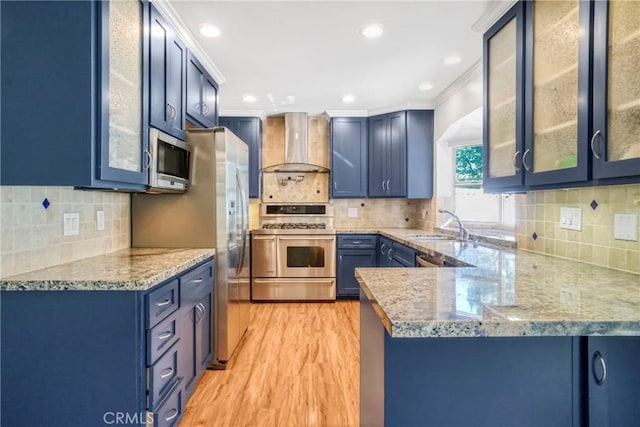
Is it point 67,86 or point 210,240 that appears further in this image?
point 210,240

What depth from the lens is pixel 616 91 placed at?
A: 116 cm

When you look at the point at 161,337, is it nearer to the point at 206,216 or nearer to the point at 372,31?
the point at 206,216

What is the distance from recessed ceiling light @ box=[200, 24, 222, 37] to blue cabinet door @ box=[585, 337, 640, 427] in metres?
2.60

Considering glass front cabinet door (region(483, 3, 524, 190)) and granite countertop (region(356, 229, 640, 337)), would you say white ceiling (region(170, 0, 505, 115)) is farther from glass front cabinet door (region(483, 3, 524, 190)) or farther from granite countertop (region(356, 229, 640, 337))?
granite countertop (region(356, 229, 640, 337))

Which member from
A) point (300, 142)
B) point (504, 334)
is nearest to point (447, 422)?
point (504, 334)

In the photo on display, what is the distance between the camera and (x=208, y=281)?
→ 7.45 ft

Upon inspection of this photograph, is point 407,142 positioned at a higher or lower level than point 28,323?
higher

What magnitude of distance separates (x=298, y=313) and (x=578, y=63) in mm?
3190

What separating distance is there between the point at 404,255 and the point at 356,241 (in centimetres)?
104

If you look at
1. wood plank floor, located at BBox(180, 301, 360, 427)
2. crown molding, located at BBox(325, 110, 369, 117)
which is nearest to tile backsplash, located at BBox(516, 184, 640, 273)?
wood plank floor, located at BBox(180, 301, 360, 427)

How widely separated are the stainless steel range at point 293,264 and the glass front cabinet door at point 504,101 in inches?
90.7

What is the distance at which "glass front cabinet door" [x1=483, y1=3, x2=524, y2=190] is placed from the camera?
5.67 feet

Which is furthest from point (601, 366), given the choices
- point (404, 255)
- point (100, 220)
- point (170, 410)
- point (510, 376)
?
point (100, 220)

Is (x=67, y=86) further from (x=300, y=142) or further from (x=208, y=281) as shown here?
(x=300, y=142)
